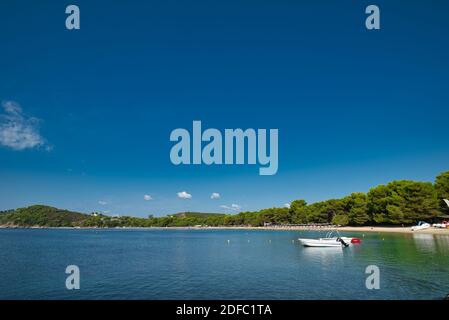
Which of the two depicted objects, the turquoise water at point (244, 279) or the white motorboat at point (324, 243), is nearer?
the turquoise water at point (244, 279)

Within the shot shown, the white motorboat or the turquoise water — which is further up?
the turquoise water

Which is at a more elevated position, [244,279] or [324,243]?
[244,279]

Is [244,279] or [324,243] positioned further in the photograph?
[324,243]

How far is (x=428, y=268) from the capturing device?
33.8 m

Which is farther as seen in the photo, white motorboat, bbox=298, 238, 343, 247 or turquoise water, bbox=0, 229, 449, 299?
white motorboat, bbox=298, 238, 343, 247

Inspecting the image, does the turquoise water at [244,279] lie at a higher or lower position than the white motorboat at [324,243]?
higher

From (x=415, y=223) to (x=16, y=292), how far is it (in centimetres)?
9762

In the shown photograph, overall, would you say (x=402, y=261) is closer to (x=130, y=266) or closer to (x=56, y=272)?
(x=130, y=266)
